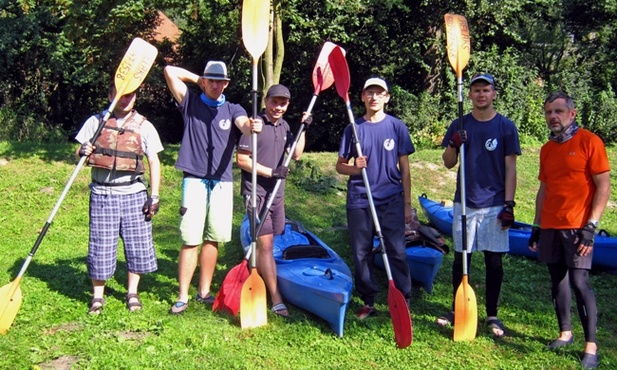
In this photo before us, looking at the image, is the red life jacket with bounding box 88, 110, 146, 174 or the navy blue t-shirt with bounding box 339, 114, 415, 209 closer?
the red life jacket with bounding box 88, 110, 146, 174

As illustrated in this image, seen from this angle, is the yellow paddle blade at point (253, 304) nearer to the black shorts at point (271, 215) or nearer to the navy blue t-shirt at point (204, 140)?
the black shorts at point (271, 215)

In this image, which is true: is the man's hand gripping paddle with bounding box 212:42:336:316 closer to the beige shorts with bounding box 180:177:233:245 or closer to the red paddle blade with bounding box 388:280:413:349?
the beige shorts with bounding box 180:177:233:245

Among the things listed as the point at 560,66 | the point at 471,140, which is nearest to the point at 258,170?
the point at 471,140

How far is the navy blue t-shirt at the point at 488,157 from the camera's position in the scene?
4.05 metres

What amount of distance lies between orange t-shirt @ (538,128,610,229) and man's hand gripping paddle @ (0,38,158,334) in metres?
2.95

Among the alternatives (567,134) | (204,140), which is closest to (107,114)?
(204,140)

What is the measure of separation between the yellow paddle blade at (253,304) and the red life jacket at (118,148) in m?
1.17

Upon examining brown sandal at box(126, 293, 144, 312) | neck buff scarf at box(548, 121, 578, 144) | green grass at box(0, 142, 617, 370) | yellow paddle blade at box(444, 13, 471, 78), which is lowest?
green grass at box(0, 142, 617, 370)

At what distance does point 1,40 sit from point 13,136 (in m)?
2.84

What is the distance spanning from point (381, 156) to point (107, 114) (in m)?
1.96

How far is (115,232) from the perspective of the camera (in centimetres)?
433

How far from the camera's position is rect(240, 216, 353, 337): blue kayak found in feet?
13.5

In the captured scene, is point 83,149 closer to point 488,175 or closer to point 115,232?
point 115,232

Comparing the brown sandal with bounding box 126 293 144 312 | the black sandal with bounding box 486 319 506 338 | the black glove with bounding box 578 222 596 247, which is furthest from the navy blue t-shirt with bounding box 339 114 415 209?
the brown sandal with bounding box 126 293 144 312
